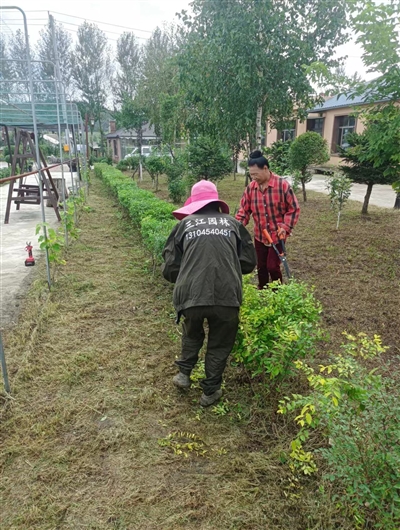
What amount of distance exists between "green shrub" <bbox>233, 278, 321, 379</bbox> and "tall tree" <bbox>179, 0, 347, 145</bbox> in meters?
6.48

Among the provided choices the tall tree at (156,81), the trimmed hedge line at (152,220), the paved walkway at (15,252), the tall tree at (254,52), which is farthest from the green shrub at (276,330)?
the tall tree at (156,81)

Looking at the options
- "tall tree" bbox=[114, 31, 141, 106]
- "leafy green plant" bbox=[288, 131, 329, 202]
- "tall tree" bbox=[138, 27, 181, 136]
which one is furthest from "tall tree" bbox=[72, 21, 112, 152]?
"leafy green plant" bbox=[288, 131, 329, 202]

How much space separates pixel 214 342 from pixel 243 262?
61 centimetres

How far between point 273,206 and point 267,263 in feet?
1.96

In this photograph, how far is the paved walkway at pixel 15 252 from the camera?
466 cm

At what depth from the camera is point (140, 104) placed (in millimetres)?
19047

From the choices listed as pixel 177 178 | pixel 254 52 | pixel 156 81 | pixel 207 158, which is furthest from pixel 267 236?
pixel 156 81

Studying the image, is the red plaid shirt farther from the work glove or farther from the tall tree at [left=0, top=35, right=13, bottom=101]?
the tall tree at [left=0, top=35, right=13, bottom=101]

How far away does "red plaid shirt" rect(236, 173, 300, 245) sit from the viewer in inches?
147

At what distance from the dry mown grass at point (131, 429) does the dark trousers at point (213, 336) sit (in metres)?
0.27

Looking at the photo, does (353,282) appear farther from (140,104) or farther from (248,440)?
(140,104)

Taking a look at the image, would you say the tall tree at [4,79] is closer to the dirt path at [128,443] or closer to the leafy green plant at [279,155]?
the dirt path at [128,443]

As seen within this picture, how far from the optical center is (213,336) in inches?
104

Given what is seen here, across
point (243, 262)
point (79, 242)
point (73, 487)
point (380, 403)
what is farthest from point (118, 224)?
point (380, 403)
